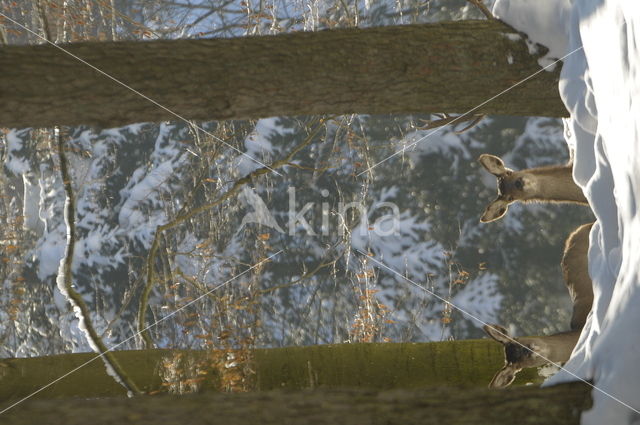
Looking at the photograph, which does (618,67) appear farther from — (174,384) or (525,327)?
(525,327)

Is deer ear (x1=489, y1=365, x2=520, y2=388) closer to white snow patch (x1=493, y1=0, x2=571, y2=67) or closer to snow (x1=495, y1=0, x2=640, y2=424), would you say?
snow (x1=495, y1=0, x2=640, y2=424)

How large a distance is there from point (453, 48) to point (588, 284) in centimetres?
178

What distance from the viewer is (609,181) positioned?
2492mm

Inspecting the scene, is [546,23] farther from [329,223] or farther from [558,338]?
[329,223]

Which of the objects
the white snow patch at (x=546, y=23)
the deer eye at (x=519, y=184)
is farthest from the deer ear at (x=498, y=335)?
the white snow patch at (x=546, y=23)

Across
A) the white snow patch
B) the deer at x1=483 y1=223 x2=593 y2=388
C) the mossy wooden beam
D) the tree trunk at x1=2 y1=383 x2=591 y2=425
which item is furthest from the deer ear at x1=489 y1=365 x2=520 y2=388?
the white snow patch

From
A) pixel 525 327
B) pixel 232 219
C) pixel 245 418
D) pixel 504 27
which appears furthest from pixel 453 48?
pixel 525 327

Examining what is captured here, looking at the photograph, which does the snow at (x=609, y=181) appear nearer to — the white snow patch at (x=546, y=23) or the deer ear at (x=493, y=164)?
the white snow patch at (x=546, y=23)

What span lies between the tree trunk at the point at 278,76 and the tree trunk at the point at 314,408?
1274mm

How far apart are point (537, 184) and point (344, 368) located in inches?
62.1

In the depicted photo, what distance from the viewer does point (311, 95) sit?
3.06 meters

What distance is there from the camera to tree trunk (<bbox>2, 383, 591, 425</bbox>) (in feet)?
7.41

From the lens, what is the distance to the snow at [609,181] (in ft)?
6.73

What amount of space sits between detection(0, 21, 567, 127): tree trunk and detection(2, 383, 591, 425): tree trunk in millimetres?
1274
